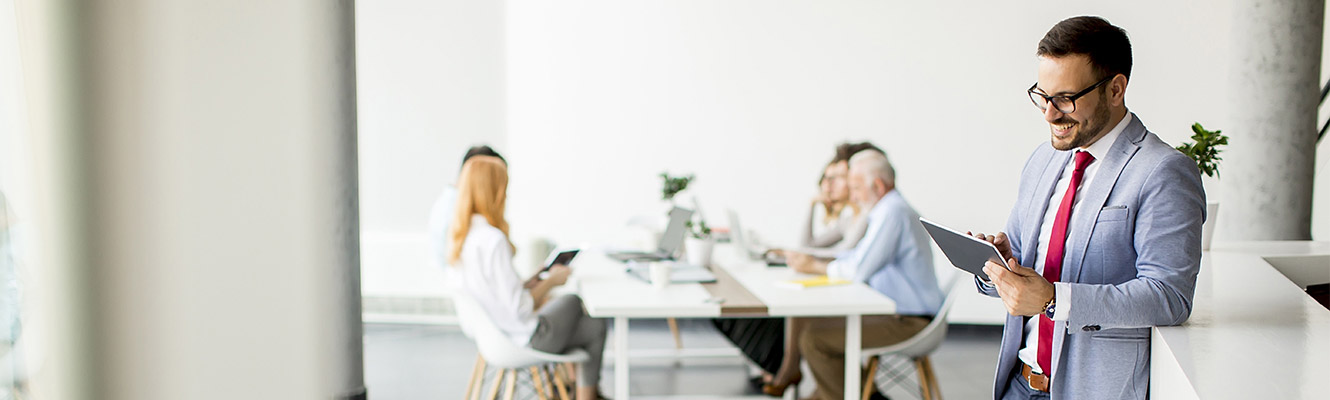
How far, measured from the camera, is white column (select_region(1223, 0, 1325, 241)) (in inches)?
123

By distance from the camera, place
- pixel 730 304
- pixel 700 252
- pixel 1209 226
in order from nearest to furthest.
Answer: pixel 1209 226 → pixel 730 304 → pixel 700 252

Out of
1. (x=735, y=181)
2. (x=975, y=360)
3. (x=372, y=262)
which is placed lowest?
(x=975, y=360)

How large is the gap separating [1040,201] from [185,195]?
58.4 inches

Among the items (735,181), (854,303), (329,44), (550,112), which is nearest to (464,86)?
(550,112)

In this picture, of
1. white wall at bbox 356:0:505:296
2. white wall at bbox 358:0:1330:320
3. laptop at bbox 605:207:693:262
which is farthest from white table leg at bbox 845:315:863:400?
white wall at bbox 356:0:505:296

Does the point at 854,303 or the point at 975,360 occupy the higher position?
the point at 854,303

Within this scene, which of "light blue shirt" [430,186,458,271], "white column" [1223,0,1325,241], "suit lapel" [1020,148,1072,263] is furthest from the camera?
"light blue shirt" [430,186,458,271]

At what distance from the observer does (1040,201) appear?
171cm

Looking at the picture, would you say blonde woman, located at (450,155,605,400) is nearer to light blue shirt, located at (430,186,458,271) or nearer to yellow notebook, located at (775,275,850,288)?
yellow notebook, located at (775,275,850,288)

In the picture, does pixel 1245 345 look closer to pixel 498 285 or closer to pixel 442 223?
pixel 498 285

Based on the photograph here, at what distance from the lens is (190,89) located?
0.68m

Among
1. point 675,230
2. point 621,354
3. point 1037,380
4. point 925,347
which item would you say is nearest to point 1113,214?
point 1037,380

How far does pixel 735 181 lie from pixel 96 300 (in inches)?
202

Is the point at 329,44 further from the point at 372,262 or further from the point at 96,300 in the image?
the point at 372,262
